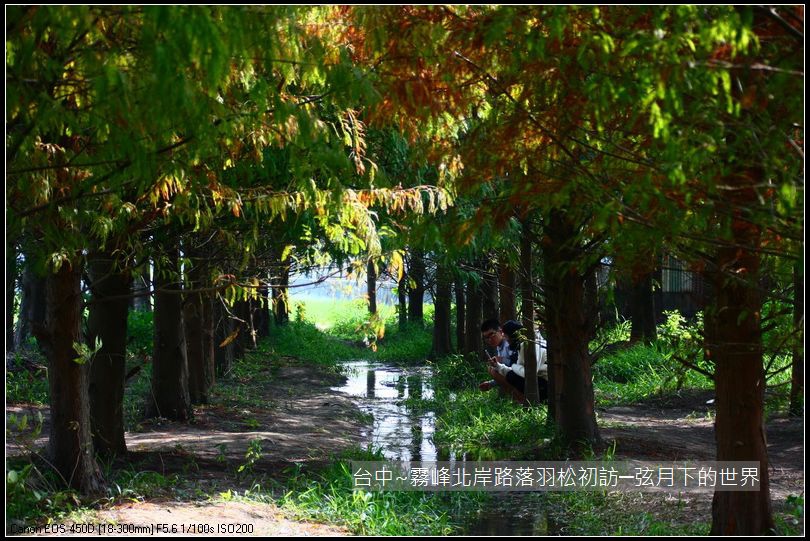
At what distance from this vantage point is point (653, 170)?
4.80 meters

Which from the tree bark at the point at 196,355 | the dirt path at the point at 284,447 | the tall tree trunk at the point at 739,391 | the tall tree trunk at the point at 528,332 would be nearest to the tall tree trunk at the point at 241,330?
the dirt path at the point at 284,447

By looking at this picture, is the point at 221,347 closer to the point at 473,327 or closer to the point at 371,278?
the point at 371,278

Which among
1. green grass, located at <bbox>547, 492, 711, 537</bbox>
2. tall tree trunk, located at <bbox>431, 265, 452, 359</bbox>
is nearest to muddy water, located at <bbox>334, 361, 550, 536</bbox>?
green grass, located at <bbox>547, 492, 711, 537</bbox>

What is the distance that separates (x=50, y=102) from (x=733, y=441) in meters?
4.51

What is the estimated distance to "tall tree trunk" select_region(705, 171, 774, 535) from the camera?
583 centimetres

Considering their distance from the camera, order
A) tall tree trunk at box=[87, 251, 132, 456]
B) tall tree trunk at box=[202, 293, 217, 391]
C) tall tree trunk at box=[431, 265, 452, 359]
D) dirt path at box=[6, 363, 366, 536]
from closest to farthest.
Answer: dirt path at box=[6, 363, 366, 536]
tall tree trunk at box=[87, 251, 132, 456]
tall tree trunk at box=[202, 293, 217, 391]
tall tree trunk at box=[431, 265, 452, 359]

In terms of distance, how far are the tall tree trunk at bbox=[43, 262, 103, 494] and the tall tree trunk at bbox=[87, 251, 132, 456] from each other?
6.17 feet

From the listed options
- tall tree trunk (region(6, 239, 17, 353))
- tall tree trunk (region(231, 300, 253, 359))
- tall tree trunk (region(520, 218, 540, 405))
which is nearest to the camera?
tall tree trunk (region(6, 239, 17, 353))

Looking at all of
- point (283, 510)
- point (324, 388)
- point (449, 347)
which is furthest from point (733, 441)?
point (449, 347)

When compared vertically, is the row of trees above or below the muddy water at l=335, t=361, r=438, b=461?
above

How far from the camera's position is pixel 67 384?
295 inches

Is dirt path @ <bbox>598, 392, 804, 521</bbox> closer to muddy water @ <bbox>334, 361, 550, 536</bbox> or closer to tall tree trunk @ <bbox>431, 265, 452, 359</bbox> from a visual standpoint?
muddy water @ <bbox>334, 361, 550, 536</bbox>

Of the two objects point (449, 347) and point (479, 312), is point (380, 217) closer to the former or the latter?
point (479, 312)

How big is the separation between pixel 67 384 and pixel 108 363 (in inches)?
81.4
